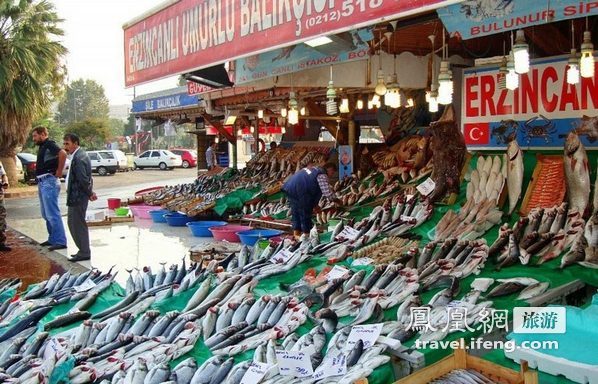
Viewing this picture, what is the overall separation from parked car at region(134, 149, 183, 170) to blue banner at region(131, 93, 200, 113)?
556 inches

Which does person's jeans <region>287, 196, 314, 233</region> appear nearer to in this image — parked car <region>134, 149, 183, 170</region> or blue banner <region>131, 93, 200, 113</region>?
blue banner <region>131, 93, 200, 113</region>

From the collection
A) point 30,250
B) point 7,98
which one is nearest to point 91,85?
point 7,98

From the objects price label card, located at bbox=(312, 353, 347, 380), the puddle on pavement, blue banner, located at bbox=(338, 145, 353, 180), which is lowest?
the puddle on pavement

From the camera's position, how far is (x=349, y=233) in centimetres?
638

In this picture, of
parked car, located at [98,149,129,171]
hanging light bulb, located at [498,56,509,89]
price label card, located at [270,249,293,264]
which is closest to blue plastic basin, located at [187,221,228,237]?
price label card, located at [270,249,293,264]

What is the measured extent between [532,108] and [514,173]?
992 mm

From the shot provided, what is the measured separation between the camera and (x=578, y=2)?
4719 millimetres

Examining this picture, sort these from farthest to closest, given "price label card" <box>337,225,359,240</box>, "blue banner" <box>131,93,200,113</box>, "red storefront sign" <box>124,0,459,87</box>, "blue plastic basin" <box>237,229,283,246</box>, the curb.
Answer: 1. "blue banner" <box>131,93,200,113</box>
2. "blue plastic basin" <box>237,229,283,246</box>
3. the curb
4. "price label card" <box>337,225,359,240</box>
5. "red storefront sign" <box>124,0,459,87</box>

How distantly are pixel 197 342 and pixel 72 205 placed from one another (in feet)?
17.4

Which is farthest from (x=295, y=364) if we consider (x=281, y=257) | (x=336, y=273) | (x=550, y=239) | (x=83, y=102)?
(x=83, y=102)

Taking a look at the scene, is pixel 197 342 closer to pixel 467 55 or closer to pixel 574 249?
pixel 574 249

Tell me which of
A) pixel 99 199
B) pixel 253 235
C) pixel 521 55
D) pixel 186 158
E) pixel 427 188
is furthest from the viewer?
pixel 186 158

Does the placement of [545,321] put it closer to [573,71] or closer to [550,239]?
[550,239]

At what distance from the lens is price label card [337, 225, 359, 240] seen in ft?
20.6
